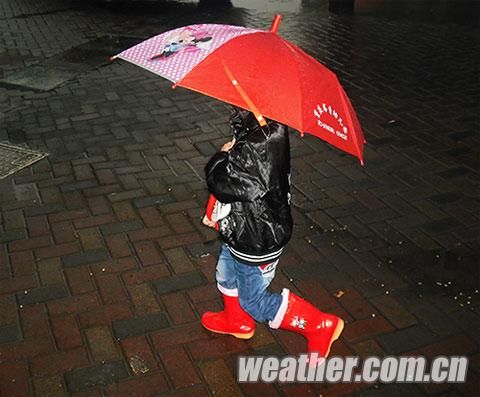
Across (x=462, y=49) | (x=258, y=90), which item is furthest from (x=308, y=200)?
(x=462, y=49)

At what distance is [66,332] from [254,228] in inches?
52.8

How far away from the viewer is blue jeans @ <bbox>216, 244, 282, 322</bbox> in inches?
109

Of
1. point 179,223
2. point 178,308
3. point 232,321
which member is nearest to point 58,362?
point 178,308

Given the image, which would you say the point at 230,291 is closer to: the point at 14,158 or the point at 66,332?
the point at 66,332

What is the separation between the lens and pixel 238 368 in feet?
9.64

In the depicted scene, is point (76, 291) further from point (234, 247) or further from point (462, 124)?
point (462, 124)

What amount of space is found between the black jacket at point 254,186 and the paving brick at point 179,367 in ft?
2.34

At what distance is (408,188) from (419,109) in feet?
6.45

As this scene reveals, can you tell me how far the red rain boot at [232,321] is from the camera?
10.0 ft

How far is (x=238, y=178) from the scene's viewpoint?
245 centimetres

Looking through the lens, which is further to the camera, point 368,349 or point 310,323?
point 368,349

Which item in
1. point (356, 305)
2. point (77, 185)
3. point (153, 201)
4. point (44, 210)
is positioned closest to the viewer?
point (356, 305)

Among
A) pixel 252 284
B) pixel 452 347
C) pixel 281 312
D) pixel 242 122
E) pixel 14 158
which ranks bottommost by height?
pixel 452 347

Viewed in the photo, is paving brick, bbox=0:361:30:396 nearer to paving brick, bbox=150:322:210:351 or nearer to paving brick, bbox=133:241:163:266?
paving brick, bbox=150:322:210:351
